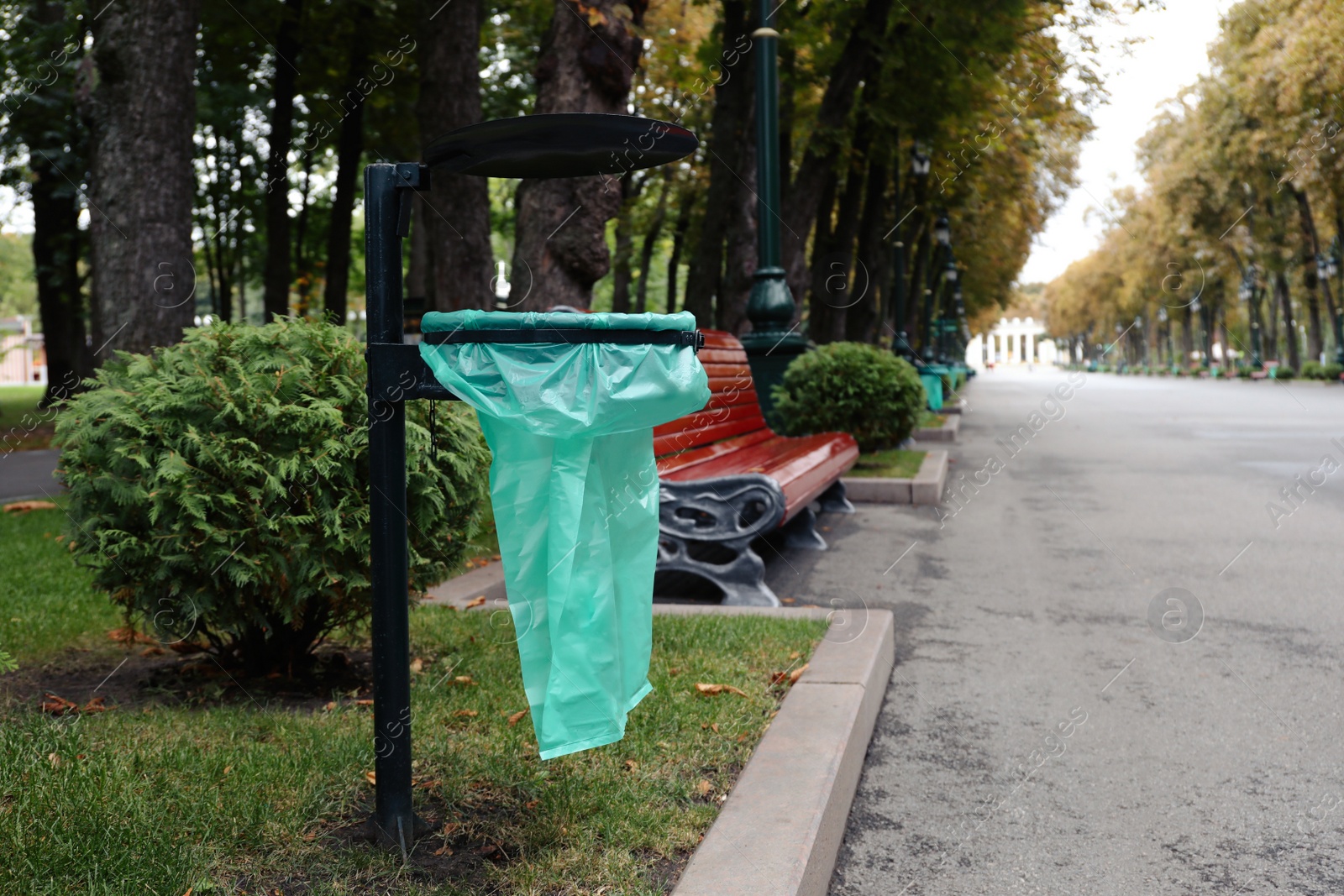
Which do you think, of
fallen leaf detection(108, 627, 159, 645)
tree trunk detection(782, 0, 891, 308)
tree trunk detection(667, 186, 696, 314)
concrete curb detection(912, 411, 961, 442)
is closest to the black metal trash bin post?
fallen leaf detection(108, 627, 159, 645)

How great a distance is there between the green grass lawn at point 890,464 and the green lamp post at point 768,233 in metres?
1.41

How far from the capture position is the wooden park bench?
18.8ft

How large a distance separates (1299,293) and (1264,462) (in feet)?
160

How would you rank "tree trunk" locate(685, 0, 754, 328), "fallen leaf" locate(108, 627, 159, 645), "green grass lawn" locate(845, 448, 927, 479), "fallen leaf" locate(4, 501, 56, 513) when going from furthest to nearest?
"tree trunk" locate(685, 0, 754, 328), "green grass lawn" locate(845, 448, 927, 479), "fallen leaf" locate(4, 501, 56, 513), "fallen leaf" locate(108, 627, 159, 645)

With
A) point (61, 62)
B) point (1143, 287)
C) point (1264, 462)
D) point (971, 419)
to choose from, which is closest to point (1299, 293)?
point (1143, 287)

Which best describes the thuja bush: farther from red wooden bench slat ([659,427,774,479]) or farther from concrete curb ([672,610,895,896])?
red wooden bench slat ([659,427,774,479])

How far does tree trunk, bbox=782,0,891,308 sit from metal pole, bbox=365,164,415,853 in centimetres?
1375

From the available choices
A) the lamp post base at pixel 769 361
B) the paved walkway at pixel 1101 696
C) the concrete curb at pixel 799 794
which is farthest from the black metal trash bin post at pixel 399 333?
the lamp post base at pixel 769 361

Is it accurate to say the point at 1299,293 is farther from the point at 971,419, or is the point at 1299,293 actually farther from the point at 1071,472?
the point at 1071,472

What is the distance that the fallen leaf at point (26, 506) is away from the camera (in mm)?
9273

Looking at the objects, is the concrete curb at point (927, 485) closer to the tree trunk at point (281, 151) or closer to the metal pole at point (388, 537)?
the metal pole at point (388, 537)

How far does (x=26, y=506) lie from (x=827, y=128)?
10776mm

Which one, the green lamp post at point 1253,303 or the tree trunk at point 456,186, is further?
the green lamp post at point 1253,303

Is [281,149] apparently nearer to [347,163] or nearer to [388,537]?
[347,163]
